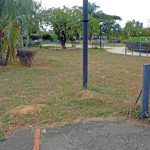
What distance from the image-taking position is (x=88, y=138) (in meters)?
4.18

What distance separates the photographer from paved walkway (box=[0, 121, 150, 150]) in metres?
3.90

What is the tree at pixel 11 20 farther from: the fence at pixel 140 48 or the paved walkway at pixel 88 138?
the fence at pixel 140 48

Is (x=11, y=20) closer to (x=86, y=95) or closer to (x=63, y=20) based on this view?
(x=86, y=95)

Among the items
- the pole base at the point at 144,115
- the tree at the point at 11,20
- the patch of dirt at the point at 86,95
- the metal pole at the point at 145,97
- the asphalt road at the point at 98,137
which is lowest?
the asphalt road at the point at 98,137

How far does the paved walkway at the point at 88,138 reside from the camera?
154 inches

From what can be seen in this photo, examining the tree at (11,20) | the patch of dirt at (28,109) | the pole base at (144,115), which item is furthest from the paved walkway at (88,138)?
the tree at (11,20)

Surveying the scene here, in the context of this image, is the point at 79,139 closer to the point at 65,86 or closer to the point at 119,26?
the point at 65,86

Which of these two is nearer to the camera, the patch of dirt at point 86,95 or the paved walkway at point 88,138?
the paved walkway at point 88,138

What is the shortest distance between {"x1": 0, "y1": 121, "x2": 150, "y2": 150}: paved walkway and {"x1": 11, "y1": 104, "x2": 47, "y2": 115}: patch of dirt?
922mm

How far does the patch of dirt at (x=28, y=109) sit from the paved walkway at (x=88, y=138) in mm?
922

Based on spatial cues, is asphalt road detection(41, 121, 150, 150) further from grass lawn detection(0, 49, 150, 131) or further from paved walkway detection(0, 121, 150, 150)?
grass lawn detection(0, 49, 150, 131)

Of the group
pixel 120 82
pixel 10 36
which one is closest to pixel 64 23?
pixel 10 36

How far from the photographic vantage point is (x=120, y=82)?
9.24m

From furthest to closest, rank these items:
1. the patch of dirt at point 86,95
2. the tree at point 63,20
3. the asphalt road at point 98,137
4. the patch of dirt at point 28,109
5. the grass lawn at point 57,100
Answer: the tree at point 63,20, the patch of dirt at point 86,95, the patch of dirt at point 28,109, the grass lawn at point 57,100, the asphalt road at point 98,137
